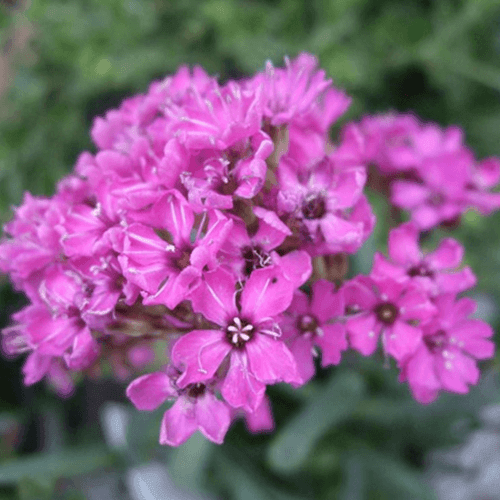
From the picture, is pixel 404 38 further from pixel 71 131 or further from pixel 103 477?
pixel 103 477

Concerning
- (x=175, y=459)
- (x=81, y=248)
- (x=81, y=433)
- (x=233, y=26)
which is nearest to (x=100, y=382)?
(x=81, y=433)

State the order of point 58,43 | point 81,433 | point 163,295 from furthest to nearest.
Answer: point 81,433
point 58,43
point 163,295

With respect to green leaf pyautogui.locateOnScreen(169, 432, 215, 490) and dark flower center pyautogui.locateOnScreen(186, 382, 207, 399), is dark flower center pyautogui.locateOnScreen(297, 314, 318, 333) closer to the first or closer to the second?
dark flower center pyautogui.locateOnScreen(186, 382, 207, 399)

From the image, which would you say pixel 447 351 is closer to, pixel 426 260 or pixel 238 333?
pixel 426 260

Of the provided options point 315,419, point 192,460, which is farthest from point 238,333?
point 192,460

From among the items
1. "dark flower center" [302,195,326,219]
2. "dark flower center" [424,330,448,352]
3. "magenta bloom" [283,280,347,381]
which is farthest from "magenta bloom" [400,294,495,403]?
"dark flower center" [302,195,326,219]

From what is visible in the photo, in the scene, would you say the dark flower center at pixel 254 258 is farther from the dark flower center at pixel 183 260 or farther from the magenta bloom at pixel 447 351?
the magenta bloom at pixel 447 351
